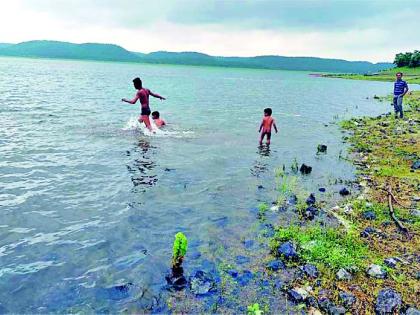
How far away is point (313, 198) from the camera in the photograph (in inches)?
492

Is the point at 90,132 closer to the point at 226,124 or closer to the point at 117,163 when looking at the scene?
A: the point at 117,163

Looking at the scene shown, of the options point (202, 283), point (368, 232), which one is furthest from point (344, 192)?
point (202, 283)

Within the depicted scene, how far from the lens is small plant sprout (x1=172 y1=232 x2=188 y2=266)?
8.20 m

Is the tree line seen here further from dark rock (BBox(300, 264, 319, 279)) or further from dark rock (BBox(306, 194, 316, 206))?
dark rock (BBox(300, 264, 319, 279))

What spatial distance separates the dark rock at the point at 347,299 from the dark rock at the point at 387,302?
1.47 ft

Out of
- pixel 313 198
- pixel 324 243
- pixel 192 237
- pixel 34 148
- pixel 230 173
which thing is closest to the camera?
pixel 324 243

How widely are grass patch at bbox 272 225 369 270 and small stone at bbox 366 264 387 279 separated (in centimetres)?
24

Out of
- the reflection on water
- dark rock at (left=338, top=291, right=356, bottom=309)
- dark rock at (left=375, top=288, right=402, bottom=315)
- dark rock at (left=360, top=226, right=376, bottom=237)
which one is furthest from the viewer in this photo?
the reflection on water

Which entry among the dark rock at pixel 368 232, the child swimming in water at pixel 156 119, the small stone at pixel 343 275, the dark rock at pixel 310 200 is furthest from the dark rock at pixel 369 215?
the child swimming in water at pixel 156 119

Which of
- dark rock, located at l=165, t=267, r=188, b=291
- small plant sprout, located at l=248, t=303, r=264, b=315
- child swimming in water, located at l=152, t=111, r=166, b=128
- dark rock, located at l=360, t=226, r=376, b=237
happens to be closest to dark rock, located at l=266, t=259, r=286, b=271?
small plant sprout, located at l=248, t=303, r=264, b=315

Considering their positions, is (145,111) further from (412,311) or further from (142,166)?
(412,311)

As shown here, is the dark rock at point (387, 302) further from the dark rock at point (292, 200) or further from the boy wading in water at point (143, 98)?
the boy wading in water at point (143, 98)

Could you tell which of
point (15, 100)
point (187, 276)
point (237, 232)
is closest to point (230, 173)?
point (237, 232)

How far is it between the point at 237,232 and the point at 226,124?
2101cm
